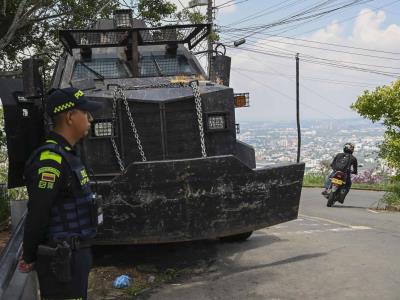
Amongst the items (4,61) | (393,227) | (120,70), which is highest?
(4,61)

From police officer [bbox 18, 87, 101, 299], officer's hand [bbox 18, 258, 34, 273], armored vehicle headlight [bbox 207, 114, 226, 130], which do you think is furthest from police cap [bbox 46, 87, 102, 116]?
armored vehicle headlight [bbox 207, 114, 226, 130]

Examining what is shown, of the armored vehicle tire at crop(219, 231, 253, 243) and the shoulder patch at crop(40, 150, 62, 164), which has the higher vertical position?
the shoulder patch at crop(40, 150, 62, 164)

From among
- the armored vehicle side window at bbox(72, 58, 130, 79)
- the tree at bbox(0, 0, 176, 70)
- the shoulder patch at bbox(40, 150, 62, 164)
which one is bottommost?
the shoulder patch at bbox(40, 150, 62, 164)

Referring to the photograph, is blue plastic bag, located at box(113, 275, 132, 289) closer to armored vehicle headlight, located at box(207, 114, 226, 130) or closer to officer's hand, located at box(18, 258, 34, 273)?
armored vehicle headlight, located at box(207, 114, 226, 130)

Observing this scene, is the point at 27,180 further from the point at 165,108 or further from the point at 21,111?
the point at 165,108

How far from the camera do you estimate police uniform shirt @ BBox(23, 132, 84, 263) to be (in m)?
3.00

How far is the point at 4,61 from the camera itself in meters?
14.1

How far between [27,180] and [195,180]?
2.41 metres

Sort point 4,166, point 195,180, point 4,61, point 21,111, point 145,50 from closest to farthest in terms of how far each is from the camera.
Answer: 1. point 195,180
2. point 21,111
3. point 145,50
4. point 4,166
5. point 4,61

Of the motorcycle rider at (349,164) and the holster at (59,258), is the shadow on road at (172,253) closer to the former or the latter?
the holster at (59,258)

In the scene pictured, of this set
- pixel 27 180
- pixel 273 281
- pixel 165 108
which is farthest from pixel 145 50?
pixel 27 180

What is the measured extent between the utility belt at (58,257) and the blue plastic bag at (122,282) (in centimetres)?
265

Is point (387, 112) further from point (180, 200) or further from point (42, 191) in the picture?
point (42, 191)

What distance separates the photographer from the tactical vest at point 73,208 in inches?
122
